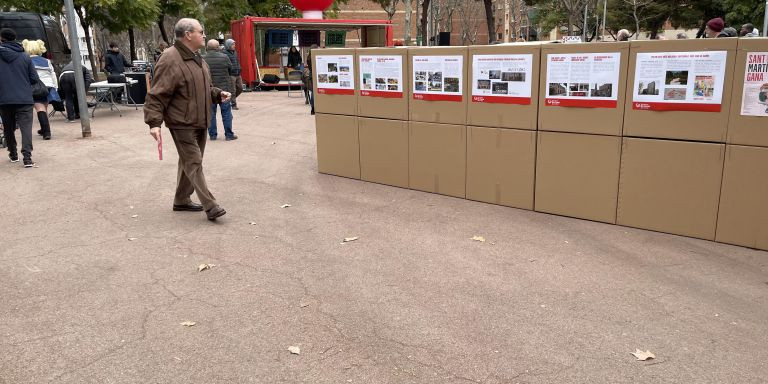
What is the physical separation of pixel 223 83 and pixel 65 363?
347 inches

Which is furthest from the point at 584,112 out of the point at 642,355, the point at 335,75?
the point at 335,75

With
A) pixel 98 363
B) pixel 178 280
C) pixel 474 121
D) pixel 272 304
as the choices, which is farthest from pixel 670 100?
pixel 98 363

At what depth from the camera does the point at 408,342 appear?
3781 millimetres

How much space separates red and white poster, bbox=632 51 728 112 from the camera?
527 cm

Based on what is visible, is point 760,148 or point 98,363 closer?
point 98,363

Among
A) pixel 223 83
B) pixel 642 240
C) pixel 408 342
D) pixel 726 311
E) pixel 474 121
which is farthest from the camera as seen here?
pixel 223 83

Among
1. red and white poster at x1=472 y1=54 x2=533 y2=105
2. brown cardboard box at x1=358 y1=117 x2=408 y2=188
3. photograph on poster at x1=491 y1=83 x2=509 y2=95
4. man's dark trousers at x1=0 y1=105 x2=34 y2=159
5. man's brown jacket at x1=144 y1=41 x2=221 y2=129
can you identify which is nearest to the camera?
man's brown jacket at x1=144 y1=41 x2=221 y2=129

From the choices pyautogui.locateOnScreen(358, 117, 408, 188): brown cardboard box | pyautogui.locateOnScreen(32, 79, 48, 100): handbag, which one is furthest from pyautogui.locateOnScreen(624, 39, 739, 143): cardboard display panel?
pyautogui.locateOnScreen(32, 79, 48, 100): handbag

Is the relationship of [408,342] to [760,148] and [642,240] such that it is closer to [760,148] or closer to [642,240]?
[642,240]

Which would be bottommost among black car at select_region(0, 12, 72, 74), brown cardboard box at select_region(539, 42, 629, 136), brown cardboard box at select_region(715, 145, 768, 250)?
brown cardboard box at select_region(715, 145, 768, 250)

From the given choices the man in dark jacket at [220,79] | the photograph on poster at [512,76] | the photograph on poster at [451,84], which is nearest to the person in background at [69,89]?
the man in dark jacket at [220,79]

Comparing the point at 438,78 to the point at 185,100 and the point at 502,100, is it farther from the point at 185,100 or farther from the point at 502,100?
the point at 185,100

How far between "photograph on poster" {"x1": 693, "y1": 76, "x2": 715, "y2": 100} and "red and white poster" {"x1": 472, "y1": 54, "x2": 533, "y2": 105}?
150 cm

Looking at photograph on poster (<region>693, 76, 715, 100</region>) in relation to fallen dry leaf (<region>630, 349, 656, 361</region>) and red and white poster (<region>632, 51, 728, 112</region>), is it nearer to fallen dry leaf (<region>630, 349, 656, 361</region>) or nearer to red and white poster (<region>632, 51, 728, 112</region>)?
red and white poster (<region>632, 51, 728, 112</region>)
